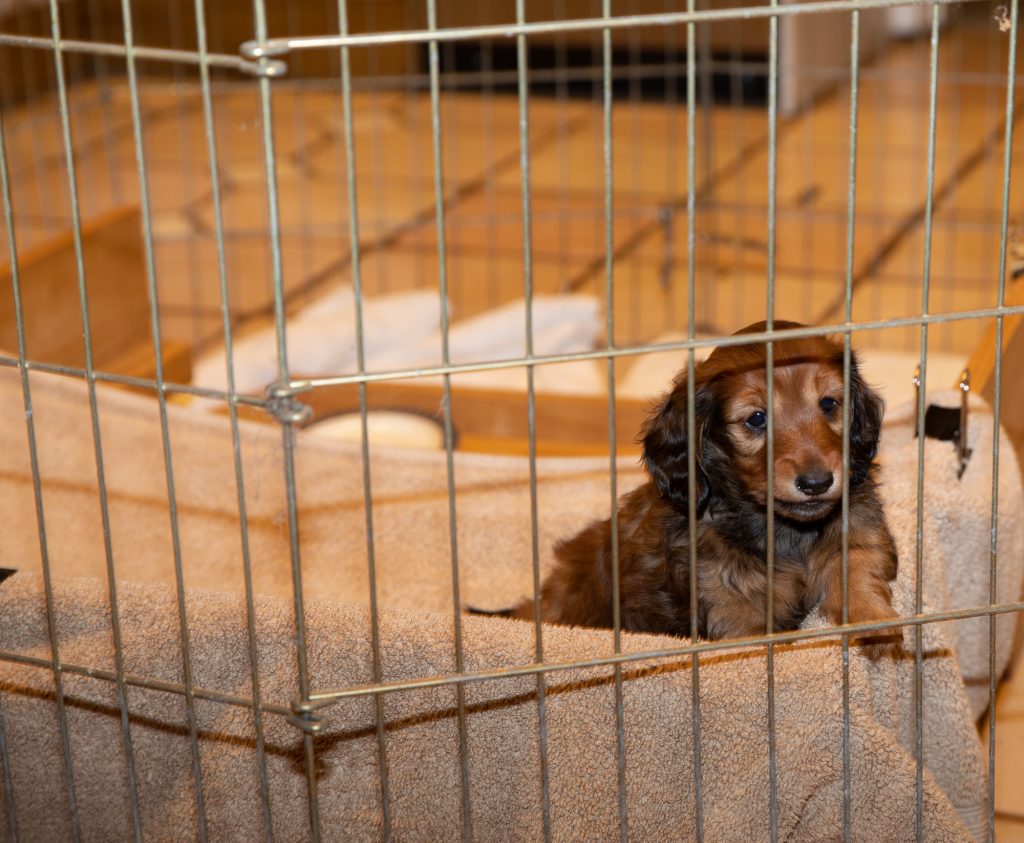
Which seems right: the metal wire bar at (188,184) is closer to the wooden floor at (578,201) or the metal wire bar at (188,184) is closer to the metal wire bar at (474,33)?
the wooden floor at (578,201)

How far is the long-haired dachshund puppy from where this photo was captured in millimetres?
1827

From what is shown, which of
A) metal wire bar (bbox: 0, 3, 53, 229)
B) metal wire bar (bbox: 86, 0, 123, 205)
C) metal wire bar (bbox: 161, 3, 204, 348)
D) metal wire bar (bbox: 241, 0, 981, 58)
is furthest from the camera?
metal wire bar (bbox: 0, 3, 53, 229)

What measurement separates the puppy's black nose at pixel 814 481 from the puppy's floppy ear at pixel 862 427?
168mm

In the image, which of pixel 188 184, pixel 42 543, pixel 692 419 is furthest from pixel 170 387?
pixel 188 184

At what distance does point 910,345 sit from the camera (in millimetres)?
3842

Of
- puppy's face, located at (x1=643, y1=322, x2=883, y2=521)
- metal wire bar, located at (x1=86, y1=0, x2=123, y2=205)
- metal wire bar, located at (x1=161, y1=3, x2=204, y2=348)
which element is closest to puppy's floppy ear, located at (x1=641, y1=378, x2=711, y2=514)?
puppy's face, located at (x1=643, y1=322, x2=883, y2=521)

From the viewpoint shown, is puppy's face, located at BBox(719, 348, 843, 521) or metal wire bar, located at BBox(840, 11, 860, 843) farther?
puppy's face, located at BBox(719, 348, 843, 521)

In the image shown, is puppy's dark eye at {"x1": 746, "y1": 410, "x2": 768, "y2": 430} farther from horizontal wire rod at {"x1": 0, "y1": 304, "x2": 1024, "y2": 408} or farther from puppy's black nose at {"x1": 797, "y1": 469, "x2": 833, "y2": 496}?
horizontal wire rod at {"x1": 0, "y1": 304, "x2": 1024, "y2": 408}

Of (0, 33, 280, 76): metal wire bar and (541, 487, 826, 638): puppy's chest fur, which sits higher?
(0, 33, 280, 76): metal wire bar

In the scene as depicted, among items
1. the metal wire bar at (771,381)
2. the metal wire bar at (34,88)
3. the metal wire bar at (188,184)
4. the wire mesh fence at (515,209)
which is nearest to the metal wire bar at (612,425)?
the wire mesh fence at (515,209)

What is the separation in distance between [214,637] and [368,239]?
3.25 metres

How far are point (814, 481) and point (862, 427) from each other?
0.24 meters

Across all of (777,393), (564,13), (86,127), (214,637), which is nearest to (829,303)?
(777,393)

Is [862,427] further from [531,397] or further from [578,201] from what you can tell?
[578,201]
